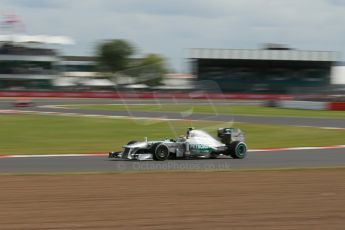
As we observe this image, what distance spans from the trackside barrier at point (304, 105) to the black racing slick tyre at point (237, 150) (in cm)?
2195

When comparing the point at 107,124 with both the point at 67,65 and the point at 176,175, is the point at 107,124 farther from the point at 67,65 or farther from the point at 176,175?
the point at 67,65

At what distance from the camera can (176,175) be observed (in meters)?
10.1

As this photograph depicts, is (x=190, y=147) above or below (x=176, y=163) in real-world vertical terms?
above

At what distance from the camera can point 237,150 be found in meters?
13.0

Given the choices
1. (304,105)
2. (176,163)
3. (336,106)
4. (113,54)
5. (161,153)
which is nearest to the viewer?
(176,163)

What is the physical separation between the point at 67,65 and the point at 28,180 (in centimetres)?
11028

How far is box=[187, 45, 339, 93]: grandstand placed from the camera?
6544cm

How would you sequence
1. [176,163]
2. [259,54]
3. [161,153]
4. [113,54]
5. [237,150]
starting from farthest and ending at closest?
[113,54] → [259,54] → [237,150] → [161,153] → [176,163]

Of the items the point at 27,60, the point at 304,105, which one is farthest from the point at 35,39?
the point at 304,105

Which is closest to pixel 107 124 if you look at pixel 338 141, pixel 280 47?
pixel 338 141

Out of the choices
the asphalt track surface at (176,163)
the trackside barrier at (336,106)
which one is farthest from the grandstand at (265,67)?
the asphalt track surface at (176,163)

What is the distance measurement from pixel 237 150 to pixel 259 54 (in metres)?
53.4

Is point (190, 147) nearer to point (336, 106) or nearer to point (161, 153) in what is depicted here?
point (161, 153)

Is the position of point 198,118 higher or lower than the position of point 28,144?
higher
